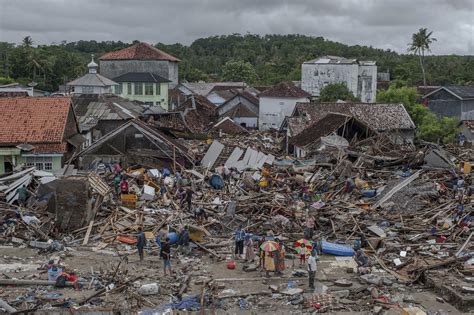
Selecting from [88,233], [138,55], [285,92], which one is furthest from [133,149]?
[138,55]

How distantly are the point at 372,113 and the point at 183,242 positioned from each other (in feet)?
84.5

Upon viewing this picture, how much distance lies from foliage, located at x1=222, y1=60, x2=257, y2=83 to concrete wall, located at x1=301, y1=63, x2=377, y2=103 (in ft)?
79.4

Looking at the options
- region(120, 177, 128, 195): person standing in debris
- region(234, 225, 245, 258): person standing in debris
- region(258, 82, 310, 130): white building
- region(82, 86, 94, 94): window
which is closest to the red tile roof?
region(120, 177, 128, 195): person standing in debris

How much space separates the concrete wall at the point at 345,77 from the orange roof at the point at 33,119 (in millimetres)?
43474

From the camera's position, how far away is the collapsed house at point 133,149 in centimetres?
3016

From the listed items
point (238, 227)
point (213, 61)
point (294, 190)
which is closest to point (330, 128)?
point (294, 190)

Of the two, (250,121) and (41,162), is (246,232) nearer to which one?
(41,162)

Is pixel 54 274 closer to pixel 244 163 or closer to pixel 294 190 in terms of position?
pixel 294 190

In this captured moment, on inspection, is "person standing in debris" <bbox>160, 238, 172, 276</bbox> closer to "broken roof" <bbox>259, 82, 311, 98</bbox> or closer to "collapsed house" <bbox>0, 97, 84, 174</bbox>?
"collapsed house" <bbox>0, 97, 84, 174</bbox>

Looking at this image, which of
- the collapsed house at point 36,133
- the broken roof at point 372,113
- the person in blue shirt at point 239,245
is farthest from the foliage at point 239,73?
the person in blue shirt at point 239,245

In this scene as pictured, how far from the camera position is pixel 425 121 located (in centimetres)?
4216

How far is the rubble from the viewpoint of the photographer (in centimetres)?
1470

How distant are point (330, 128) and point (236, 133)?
16.9 metres

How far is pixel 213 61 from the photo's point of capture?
12300cm
